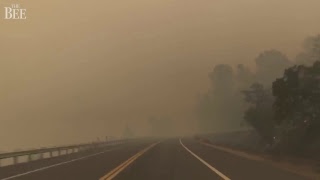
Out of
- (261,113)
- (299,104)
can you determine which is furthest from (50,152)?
(261,113)

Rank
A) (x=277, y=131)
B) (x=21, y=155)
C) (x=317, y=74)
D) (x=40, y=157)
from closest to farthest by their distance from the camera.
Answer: (x=21, y=155) → (x=40, y=157) → (x=317, y=74) → (x=277, y=131)

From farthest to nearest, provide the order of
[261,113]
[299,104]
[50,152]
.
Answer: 1. [261,113]
2. [299,104]
3. [50,152]

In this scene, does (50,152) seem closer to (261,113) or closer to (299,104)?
(299,104)

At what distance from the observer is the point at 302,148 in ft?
150

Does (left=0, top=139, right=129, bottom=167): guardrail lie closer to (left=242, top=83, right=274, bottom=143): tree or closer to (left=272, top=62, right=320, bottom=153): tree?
(left=272, top=62, right=320, bottom=153): tree

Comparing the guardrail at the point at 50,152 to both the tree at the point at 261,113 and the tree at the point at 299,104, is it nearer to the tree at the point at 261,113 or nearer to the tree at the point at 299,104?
the tree at the point at 299,104

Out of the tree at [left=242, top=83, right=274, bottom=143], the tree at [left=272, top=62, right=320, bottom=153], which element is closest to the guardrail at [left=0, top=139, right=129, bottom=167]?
the tree at [left=272, top=62, right=320, bottom=153]

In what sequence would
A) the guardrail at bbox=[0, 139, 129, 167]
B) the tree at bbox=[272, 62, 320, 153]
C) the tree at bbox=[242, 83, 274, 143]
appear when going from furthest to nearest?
1. the tree at bbox=[242, 83, 274, 143]
2. the tree at bbox=[272, 62, 320, 153]
3. the guardrail at bbox=[0, 139, 129, 167]

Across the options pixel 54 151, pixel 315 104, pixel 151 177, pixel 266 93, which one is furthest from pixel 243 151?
pixel 266 93

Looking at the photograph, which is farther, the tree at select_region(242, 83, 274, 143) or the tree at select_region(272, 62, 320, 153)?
the tree at select_region(242, 83, 274, 143)

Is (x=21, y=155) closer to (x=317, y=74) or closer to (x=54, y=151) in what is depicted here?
(x=54, y=151)

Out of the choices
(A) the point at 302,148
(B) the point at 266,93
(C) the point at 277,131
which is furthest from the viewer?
(B) the point at 266,93

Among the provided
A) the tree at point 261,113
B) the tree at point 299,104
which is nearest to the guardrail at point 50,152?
the tree at point 299,104

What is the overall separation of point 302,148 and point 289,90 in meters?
6.41
